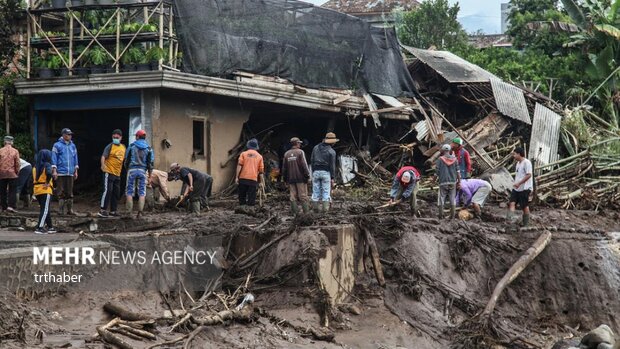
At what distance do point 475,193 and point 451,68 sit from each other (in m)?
9.29

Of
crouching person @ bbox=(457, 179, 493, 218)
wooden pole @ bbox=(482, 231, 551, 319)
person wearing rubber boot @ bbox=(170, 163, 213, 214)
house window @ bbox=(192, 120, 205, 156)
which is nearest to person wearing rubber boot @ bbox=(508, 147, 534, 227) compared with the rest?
wooden pole @ bbox=(482, 231, 551, 319)

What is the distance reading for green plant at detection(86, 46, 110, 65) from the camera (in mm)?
20203

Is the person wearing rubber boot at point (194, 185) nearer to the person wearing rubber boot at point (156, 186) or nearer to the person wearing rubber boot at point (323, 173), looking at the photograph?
the person wearing rubber boot at point (156, 186)

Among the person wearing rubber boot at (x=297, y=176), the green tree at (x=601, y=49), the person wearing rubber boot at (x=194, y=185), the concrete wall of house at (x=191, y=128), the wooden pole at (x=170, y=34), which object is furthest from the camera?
the green tree at (x=601, y=49)

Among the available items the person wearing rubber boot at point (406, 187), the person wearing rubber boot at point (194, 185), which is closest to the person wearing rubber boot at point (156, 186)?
the person wearing rubber boot at point (194, 185)

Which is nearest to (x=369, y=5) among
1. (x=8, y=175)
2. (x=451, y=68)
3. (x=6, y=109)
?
(x=451, y=68)

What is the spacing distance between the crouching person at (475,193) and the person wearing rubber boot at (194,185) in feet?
16.5

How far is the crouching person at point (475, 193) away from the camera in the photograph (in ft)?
60.8

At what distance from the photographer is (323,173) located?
16562 millimetres

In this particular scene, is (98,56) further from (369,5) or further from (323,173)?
(369,5)

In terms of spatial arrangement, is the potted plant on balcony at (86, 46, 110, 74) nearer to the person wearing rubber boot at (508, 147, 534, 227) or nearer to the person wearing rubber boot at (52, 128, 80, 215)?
the person wearing rubber boot at (52, 128, 80, 215)

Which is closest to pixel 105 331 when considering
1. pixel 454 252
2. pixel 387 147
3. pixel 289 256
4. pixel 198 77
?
pixel 289 256

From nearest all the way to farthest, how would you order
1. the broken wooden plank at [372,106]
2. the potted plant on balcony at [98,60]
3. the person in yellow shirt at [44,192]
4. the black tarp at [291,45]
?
the person in yellow shirt at [44,192] < the potted plant on balcony at [98,60] < the black tarp at [291,45] < the broken wooden plank at [372,106]

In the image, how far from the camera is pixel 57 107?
2100cm
